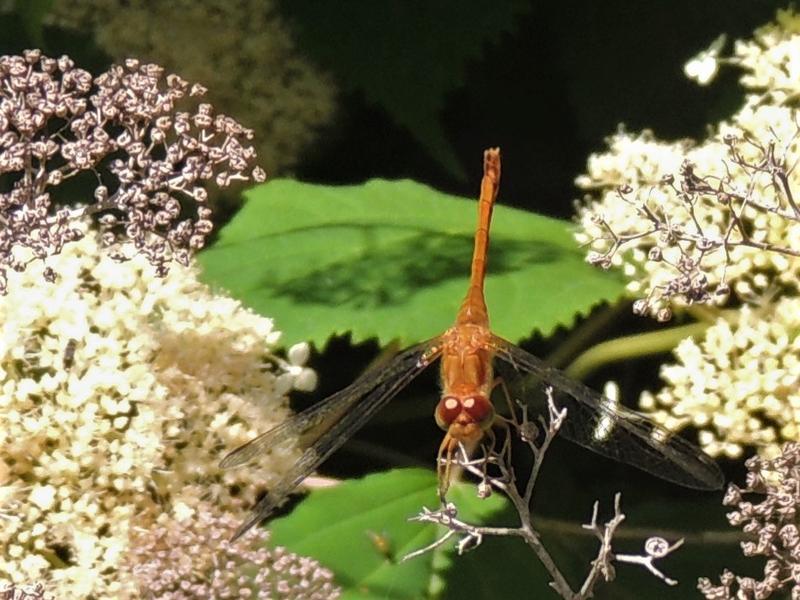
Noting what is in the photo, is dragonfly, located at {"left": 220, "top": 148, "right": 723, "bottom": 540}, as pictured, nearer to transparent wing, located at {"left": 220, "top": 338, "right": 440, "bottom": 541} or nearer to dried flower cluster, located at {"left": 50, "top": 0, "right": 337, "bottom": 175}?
transparent wing, located at {"left": 220, "top": 338, "right": 440, "bottom": 541}

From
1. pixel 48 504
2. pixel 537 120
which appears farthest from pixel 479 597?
pixel 537 120

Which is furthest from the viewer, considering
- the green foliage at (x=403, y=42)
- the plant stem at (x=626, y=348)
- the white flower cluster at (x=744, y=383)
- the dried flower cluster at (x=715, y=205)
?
the green foliage at (x=403, y=42)

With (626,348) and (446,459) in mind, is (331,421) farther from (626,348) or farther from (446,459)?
(626,348)

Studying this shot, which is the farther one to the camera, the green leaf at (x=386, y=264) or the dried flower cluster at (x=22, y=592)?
the green leaf at (x=386, y=264)

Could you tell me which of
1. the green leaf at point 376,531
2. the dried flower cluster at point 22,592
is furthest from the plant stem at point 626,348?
the dried flower cluster at point 22,592

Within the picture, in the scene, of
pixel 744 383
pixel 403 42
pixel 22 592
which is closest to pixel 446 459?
pixel 744 383

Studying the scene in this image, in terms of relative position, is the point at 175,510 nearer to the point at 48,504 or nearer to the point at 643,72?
the point at 48,504

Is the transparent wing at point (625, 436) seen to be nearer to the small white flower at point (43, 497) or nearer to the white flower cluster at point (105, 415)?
the white flower cluster at point (105, 415)
